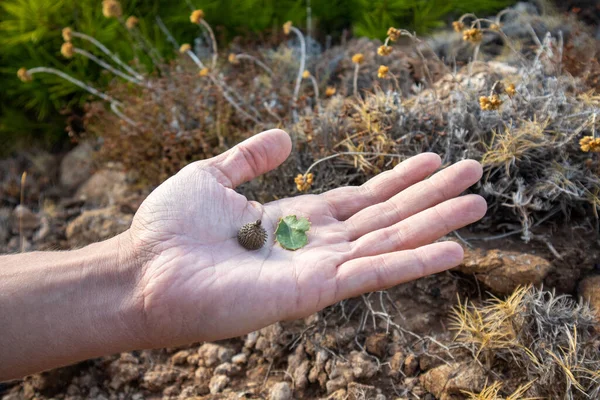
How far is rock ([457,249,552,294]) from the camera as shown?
274 centimetres

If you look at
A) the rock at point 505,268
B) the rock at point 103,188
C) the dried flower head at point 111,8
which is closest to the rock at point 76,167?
the rock at point 103,188

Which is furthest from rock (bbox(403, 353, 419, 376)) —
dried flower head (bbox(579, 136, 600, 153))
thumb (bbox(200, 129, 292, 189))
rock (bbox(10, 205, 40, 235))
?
rock (bbox(10, 205, 40, 235))

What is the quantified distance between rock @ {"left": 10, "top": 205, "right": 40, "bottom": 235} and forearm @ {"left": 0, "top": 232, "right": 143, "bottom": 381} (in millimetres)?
1927

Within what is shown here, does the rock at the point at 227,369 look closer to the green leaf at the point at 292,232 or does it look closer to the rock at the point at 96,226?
the green leaf at the point at 292,232

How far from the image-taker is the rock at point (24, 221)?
4250 mm

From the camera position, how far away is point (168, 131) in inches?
157

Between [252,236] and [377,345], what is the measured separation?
2.80ft

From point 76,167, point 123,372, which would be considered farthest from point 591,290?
point 76,167

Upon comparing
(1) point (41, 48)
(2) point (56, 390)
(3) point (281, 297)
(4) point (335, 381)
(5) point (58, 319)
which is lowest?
(4) point (335, 381)

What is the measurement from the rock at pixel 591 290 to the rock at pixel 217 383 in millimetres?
1825

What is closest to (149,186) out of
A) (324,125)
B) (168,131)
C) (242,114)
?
(168,131)

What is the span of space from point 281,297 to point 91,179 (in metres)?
3.13

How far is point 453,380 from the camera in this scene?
8.23 feet

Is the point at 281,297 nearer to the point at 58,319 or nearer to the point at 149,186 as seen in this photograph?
the point at 58,319
